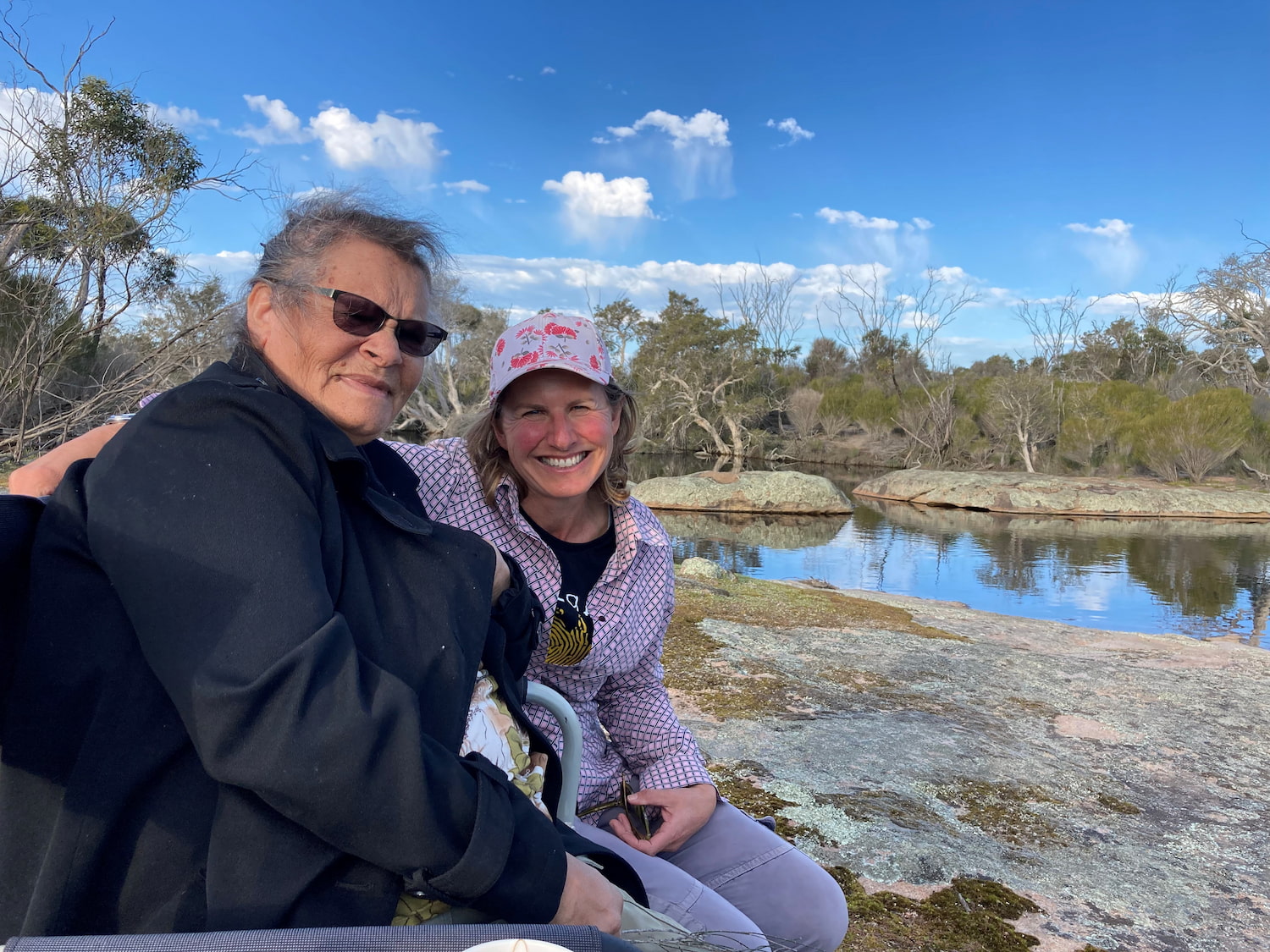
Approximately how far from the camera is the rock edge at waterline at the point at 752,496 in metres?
20.3

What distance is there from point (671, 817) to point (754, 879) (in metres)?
0.21

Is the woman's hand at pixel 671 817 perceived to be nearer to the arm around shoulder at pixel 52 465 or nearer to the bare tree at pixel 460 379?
the arm around shoulder at pixel 52 465

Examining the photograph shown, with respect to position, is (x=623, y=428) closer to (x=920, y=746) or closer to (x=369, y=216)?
(x=369, y=216)

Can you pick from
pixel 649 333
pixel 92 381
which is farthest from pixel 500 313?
pixel 92 381

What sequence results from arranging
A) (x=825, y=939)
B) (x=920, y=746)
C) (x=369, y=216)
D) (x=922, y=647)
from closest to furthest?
(x=369, y=216)
(x=825, y=939)
(x=920, y=746)
(x=922, y=647)

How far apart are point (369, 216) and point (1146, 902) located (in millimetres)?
2923

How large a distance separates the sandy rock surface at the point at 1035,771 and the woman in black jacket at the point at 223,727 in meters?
2.07

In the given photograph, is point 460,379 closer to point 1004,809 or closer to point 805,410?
point 805,410

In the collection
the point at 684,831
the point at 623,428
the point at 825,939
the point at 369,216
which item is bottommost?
the point at 825,939

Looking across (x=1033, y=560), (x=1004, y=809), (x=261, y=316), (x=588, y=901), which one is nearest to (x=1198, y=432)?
(x=1033, y=560)

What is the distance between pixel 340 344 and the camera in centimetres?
129

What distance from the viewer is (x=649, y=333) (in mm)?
34938

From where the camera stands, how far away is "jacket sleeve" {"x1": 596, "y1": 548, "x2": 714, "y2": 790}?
73.8 inches

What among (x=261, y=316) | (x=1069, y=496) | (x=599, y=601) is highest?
(x=261, y=316)
